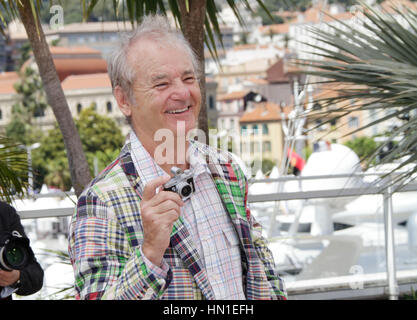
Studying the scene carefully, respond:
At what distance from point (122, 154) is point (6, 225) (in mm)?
644

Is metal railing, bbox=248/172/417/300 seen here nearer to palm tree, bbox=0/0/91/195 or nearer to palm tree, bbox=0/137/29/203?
palm tree, bbox=0/0/91/195

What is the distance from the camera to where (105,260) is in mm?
1572

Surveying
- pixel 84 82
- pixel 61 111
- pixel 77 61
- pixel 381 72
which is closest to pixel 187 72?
pixel 381 72

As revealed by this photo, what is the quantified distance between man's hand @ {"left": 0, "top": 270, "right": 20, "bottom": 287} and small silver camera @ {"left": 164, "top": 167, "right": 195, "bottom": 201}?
2.53 feet

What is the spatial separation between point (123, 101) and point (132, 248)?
1.36ft

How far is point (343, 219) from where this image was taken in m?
4.58

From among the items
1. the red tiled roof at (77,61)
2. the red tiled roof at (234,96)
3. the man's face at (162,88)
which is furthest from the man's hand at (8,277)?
the red tiled roof at (234,96)

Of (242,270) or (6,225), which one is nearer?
(242,270)

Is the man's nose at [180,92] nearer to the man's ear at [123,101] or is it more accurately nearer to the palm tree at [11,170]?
the man's ear at [123,101]

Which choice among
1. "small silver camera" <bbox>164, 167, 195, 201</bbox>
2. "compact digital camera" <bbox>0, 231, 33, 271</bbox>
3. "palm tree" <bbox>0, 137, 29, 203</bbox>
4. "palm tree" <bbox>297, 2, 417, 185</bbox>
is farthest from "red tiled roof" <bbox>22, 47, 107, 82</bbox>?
"small silver camera" <bbox>164, 167, 195, 201</bbox>

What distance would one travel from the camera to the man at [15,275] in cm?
208
